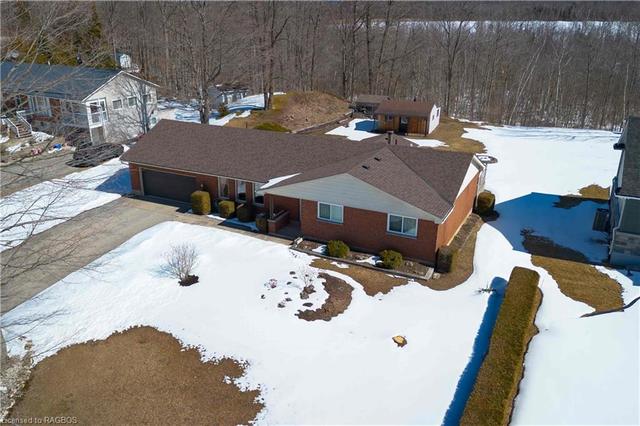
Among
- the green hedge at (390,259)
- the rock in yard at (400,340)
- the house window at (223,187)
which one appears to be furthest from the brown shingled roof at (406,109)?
the rock in yard at (400,340)

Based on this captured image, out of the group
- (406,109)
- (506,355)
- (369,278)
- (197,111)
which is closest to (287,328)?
(369,278)

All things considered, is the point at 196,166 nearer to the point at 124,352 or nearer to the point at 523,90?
the point at 124,352

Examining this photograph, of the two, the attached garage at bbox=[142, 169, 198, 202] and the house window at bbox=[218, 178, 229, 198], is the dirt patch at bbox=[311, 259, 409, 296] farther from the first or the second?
the attached garage at bbox=[142, 169, 198, 202]

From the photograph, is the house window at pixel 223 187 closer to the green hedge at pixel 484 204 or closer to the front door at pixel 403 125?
the green hedge at pixel 484 204

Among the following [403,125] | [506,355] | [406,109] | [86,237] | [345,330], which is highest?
[406,109]

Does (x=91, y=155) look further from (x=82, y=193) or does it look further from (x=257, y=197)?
(x=82, y=193)

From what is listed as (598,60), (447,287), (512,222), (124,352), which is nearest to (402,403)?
(447,287)
